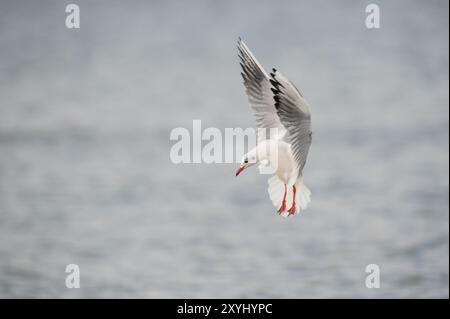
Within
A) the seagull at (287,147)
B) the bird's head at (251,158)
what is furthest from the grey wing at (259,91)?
the bird's head at (251,158)

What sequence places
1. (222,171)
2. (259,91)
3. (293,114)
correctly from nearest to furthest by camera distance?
(293,114)
(259,91)
(222,171)

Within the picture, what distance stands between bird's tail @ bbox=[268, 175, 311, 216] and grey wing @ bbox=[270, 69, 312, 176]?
1.10ft

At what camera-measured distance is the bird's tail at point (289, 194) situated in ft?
17.5

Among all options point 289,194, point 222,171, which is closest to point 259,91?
point 289,194

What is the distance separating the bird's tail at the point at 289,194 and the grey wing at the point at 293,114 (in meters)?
0.34

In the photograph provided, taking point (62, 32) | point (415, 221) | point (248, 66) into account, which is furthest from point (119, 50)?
point (248, 66)

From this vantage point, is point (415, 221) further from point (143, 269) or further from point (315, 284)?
point (143, 269)

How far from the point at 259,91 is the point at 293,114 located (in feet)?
2.41

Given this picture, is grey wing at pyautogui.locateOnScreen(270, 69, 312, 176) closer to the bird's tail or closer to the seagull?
the seagull

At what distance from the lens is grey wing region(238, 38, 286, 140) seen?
18.5ft

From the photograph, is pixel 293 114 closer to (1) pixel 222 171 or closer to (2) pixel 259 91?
(2) pixel 259 91

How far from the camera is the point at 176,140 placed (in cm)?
1285

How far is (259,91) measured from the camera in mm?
5691

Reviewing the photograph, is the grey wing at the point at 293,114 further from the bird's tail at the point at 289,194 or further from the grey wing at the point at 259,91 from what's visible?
the grey wing at the point at 259,91
